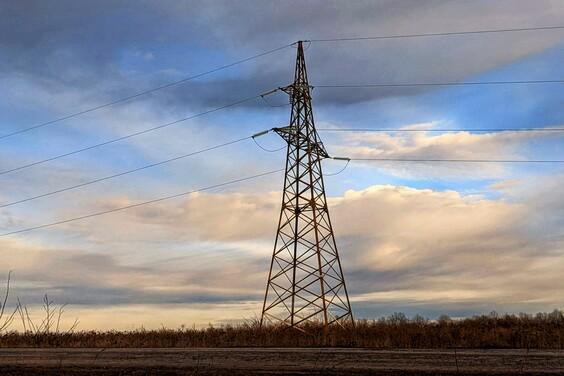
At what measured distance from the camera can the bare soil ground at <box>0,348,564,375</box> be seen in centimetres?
1856

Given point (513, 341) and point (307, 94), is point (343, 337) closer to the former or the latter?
point (513, 341)

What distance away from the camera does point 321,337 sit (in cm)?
3095

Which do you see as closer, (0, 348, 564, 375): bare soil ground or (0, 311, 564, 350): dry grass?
(0, 348, 564, 375): bare soil ground

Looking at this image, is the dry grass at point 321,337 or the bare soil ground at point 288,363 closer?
the bare soil ground at point 288,363

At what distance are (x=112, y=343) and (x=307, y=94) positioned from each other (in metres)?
17.5

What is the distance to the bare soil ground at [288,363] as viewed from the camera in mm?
18562

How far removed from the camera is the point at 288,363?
20766 millimetres

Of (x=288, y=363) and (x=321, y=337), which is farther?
(x=321, y=337)

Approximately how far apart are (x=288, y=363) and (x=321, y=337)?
10425 millimetres

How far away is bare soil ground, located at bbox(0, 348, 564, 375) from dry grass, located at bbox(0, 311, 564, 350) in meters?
5.07

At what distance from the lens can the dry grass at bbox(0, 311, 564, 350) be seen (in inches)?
1142

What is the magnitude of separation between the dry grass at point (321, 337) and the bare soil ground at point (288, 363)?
507 centimetres

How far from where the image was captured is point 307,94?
3878 centimetres

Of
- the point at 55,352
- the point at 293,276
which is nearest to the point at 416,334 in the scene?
the point at 293,276
